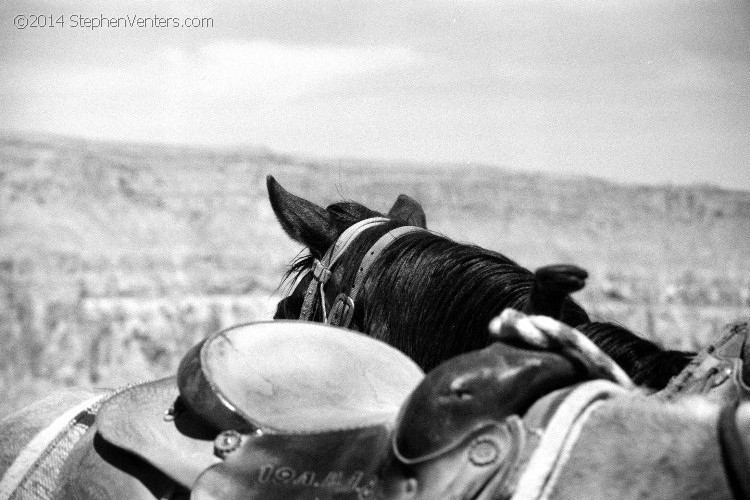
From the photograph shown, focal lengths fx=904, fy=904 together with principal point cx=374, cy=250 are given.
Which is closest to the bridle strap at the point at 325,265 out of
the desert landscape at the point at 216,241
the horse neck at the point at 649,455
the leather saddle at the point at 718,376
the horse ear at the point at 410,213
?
the horse ear at the point at 410,213

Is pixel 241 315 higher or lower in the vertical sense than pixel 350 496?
lower

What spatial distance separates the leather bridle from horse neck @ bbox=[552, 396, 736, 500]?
1.05 metres

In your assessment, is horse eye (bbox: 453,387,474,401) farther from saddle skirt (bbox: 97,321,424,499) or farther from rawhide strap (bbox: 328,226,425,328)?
rawhide strap (bbox: 328,226,425,328)

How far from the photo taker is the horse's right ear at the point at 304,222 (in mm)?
2234

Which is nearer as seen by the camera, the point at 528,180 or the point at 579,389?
the point at 579,389

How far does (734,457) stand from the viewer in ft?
3.18

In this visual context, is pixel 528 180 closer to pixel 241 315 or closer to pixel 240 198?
pixel 240 198

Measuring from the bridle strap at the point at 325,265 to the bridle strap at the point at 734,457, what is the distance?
4.07 ft

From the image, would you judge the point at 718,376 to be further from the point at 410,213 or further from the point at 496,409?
the point at 410,213

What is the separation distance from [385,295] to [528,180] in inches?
1078

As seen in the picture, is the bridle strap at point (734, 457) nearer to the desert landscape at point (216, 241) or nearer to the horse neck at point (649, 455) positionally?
the horse neck at point (649, 455)

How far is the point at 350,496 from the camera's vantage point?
118 cm

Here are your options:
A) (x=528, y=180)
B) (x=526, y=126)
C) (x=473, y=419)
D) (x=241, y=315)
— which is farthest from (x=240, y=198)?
(x=473, y=419)

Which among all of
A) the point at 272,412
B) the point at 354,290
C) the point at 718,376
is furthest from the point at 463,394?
the point at 354,290
